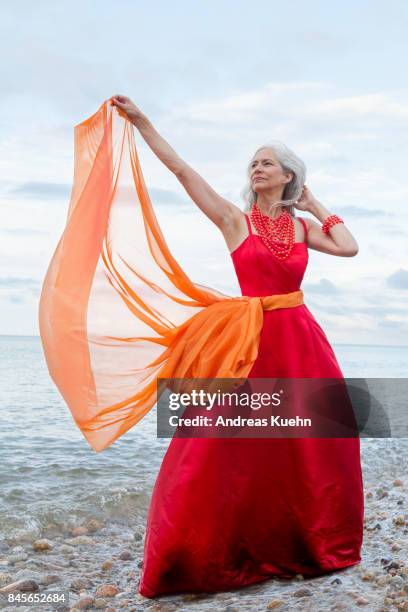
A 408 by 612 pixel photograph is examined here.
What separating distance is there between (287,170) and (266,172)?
0.14m

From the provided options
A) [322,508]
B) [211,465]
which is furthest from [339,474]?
[211,465]

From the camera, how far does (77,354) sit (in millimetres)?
3553

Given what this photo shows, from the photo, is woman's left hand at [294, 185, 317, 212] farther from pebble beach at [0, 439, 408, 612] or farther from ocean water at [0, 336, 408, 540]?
ocean water at [0, 336, 408, 540]

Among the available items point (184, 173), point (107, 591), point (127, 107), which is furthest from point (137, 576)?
point (127, 107)

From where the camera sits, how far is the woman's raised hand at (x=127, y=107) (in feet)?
12.1

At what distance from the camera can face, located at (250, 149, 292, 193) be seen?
12.8 feet

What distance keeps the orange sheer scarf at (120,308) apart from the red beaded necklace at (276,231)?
254 mm

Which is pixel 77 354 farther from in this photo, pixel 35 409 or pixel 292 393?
pixel 35 409

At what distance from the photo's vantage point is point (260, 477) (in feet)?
11.5

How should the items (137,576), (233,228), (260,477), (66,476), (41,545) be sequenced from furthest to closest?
1. (66,476)
2. (41,545)
3. (137,576)
4. (233,228)
5. (260,477)

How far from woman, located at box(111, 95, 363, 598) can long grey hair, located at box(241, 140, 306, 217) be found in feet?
0.05

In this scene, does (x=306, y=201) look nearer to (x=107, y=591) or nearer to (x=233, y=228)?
(x=233, y=228)

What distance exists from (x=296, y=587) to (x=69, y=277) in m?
1.89

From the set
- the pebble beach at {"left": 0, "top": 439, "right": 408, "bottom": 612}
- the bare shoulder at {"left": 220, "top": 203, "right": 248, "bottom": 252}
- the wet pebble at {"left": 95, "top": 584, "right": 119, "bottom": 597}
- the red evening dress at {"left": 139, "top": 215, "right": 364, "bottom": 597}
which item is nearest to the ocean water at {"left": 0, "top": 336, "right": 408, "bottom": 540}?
the pebble beach at {"left": 0, "top": 439, "right": 408, "bottom": 612}
